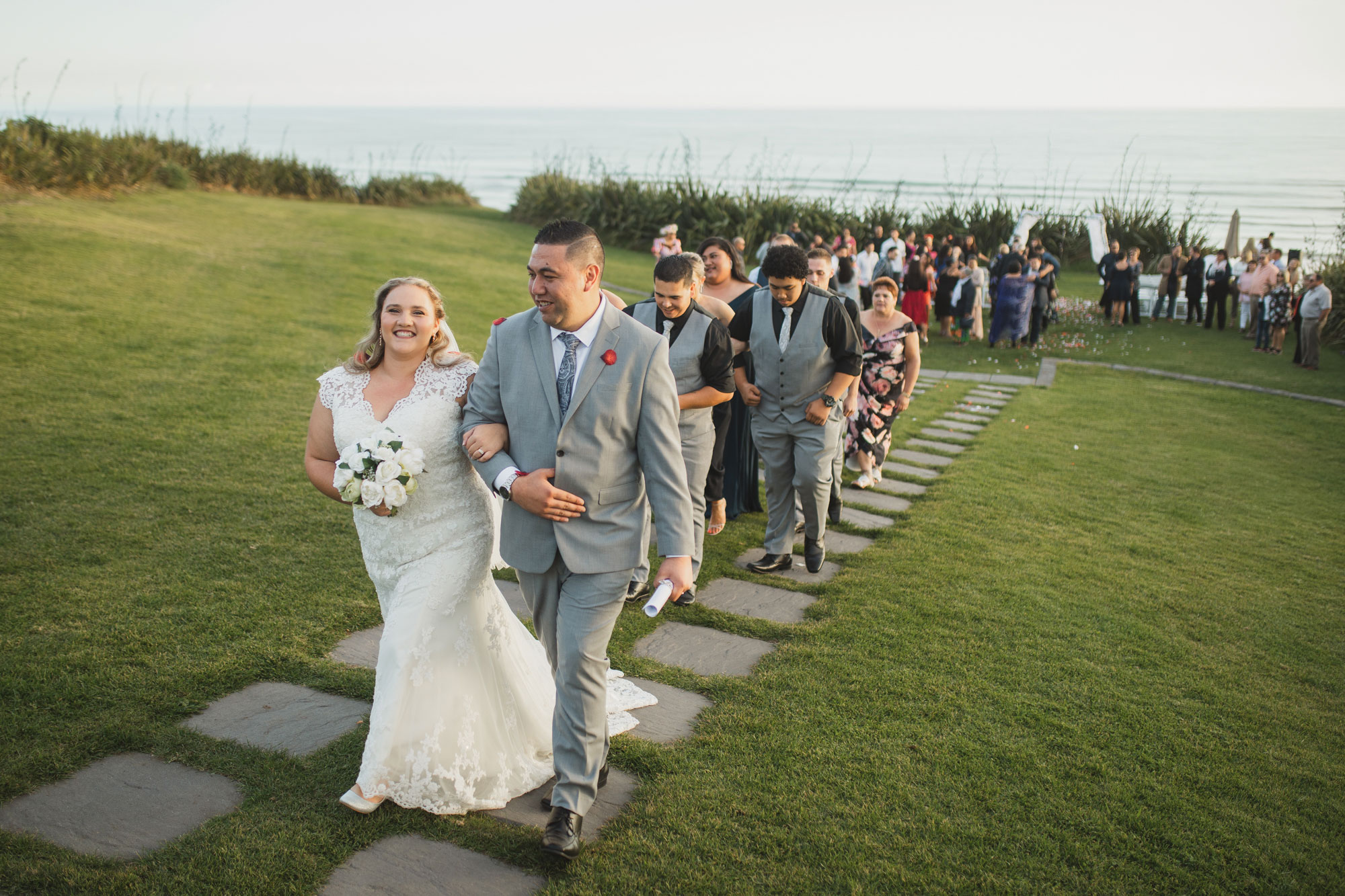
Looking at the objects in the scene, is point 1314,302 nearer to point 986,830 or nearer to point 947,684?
point 947,684

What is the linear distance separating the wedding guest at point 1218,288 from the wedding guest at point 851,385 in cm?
1723

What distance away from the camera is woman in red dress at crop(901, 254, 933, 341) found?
17.1m

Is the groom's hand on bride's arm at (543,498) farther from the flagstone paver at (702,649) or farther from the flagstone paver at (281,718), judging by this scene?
the flagstone paver at (702,649)

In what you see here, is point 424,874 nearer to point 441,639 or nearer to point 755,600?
point 441,639

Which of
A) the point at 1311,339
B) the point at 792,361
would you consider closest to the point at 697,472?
the point at 792,361

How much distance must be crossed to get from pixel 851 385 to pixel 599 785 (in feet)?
11.7

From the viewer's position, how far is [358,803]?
323 centimetres

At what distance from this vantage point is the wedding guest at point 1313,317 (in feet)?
51.2

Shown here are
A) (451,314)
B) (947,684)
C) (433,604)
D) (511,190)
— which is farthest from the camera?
(511,190)

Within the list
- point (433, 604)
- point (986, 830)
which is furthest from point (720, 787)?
point (433, 604)

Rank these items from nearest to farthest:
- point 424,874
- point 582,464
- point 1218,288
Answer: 1. point 424,874
2. point 582,464
3. point 1218,288

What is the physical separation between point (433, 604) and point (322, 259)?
1468cm

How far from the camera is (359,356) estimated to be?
3.58 m

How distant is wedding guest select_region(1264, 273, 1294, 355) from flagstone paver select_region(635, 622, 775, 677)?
1728 centimetres
